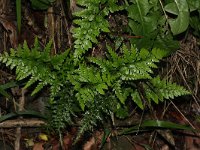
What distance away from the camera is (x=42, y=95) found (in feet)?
10.4

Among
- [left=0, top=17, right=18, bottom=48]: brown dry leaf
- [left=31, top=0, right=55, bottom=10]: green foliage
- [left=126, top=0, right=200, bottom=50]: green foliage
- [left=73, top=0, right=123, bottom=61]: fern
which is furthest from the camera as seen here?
[left=0, top=17, right=18, bottom=48]: brown dry leaf

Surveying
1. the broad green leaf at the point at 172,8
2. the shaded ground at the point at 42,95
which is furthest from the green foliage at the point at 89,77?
the broad green leaf at the point at 172,8

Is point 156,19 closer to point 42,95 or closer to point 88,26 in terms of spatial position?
point 88,26

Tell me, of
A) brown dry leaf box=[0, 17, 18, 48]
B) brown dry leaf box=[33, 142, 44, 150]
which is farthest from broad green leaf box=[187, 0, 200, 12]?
brown dry leaf box=[33, 142, 44, 150]

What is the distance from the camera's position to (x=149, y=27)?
A: 284 centimetres

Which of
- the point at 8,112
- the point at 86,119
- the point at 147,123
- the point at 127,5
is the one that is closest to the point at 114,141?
the point at 147,123

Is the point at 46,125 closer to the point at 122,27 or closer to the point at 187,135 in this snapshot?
the point at 122,27

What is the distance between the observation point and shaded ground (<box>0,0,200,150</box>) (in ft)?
10.1

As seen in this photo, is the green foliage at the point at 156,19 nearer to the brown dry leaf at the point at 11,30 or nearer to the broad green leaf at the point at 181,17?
the broad green leaf at the point at 181,17

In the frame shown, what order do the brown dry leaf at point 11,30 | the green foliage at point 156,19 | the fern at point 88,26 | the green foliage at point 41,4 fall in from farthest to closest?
the brown dry leaf at point 11,30 → the green foliage at point 41,4 → the green foliage at point 156,19 → the fern at point 88,26

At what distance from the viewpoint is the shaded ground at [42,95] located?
308 centimetres

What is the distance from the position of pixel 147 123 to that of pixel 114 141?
0.41 meters

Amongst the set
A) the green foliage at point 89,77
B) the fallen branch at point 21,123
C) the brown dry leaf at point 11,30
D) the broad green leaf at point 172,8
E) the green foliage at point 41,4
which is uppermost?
the green foliage at point 41,4

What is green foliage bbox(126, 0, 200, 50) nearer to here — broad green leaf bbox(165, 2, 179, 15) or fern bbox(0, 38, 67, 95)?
broad green leaf bbox(165, 2, 179, 15)
